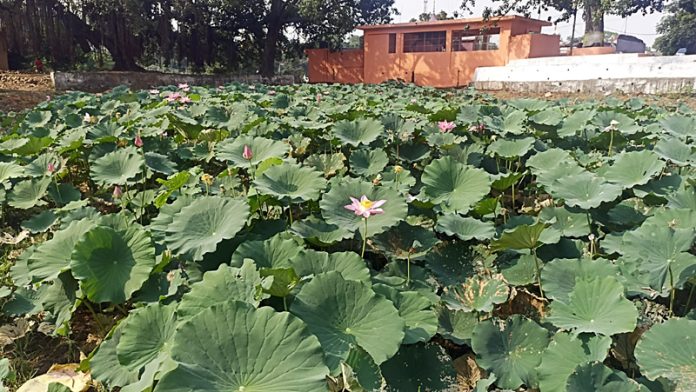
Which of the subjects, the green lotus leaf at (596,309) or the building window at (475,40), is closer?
the green lotus leaf at (596,309)

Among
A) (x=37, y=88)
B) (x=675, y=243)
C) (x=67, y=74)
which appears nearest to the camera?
(x=675, y=243)

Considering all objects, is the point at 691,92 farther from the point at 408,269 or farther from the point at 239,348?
the point at 239,348

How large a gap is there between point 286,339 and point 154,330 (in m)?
0.51

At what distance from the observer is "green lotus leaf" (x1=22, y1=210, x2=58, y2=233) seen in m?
2.41

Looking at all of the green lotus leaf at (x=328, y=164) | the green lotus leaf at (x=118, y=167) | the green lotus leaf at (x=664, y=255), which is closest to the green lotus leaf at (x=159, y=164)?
the green lotus leaf at (x=118, y=167)

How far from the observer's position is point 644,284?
61.3 inches

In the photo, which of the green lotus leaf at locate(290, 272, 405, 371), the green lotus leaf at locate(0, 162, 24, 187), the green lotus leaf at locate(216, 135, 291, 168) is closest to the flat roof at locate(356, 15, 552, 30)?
the green lotus leaf at locate(216, 135, 291, 168)

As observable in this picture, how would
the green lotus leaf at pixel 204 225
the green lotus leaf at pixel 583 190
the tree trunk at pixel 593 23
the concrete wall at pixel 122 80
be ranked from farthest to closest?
the tree trunk at pixel 593 23 < the concrete wall at pixel 122 80 < the green lotus leaf at pixel 583 190 < the green lotus leaf at pixel 204 225

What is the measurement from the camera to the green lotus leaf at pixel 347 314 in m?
1.26

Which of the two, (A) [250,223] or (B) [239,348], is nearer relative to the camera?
(B) [239,348]

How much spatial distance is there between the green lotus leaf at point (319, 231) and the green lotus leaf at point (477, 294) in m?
0.44

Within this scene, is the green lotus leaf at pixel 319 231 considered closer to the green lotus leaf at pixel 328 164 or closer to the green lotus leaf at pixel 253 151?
the green lotus leaf at pixel 253 151

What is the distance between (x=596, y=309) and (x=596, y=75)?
14525 mm

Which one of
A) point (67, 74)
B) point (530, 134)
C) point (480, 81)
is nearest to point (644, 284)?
point (530, 134)
